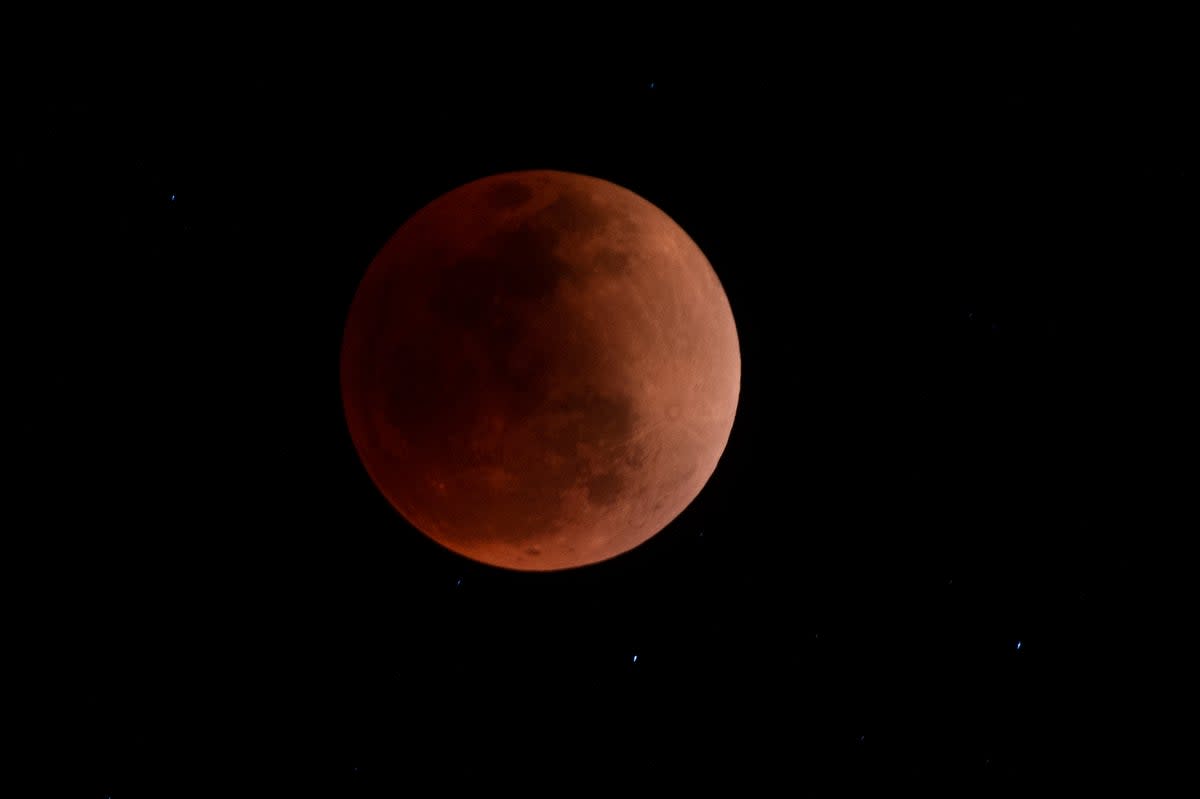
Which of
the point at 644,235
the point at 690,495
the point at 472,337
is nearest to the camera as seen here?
the point at 472,337

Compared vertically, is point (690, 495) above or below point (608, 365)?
below

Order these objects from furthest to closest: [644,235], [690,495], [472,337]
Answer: [690,495]
[644,235]
[472,337]

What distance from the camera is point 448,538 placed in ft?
19.4

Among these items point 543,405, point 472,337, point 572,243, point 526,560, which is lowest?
point 526,560

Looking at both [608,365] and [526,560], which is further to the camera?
[526,560]

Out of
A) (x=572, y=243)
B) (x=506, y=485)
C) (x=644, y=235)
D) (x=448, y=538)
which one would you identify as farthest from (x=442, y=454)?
(x=644, y=235)

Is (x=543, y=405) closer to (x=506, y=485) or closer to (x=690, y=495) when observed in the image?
(x=506, y=485)

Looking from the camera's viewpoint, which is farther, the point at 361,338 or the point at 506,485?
the point at 361,338

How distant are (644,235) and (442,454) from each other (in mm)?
1752

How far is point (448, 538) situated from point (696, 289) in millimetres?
2132

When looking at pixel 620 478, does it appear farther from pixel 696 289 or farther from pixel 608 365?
pixel 696 289

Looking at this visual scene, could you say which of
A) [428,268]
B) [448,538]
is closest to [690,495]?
[448,538]

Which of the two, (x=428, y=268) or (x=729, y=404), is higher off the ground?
(x=428, y=268)

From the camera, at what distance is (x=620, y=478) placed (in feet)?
18.1
